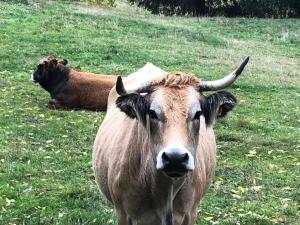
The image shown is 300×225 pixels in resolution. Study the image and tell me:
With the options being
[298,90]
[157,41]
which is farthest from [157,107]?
[157,41]

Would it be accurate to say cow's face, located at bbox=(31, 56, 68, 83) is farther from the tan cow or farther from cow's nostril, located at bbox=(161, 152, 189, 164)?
cow's nostril, located at bbox=(161, 152, 189, 164)

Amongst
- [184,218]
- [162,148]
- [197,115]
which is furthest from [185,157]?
[184,218]

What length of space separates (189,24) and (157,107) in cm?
2725

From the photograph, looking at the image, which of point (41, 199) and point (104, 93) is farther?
point (104, 93)

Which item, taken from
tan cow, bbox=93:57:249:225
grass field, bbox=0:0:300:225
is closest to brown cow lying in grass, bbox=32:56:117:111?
grass field, bbox=0:0:300:225

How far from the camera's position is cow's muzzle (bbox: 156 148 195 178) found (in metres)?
4.76

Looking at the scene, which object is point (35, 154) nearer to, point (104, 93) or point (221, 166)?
point (221, 166)

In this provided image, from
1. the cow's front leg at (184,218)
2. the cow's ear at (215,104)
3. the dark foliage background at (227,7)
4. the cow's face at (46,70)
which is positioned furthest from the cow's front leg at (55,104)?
the dark foliage background at (227,7)

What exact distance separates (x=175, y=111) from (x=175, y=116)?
0.05 meters

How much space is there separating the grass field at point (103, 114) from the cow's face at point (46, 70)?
465 millimetres

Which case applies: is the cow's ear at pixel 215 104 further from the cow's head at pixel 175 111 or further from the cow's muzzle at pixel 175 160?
the cow's muzzle at pixel 175 160

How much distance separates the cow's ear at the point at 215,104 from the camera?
5.45m

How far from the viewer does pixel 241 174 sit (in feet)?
34.0

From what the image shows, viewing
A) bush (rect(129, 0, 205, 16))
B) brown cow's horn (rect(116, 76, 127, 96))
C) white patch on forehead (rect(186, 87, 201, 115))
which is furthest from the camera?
bush (rect(129, 0, 205, 16))
